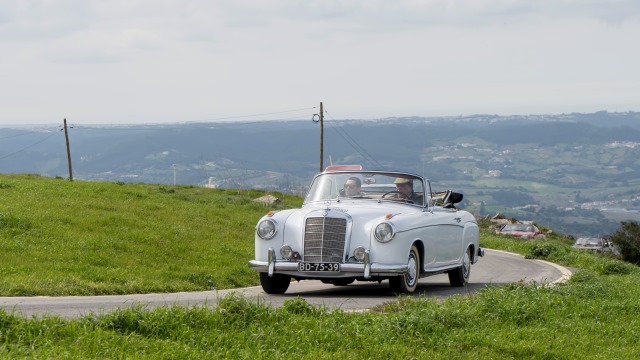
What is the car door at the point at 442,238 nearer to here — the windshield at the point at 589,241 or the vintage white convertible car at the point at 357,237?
the vintage white convertible car at the point at 357,237

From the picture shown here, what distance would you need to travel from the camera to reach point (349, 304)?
41.6 ft

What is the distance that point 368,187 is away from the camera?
16.2 meters

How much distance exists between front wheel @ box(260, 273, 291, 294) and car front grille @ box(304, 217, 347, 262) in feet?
2.36

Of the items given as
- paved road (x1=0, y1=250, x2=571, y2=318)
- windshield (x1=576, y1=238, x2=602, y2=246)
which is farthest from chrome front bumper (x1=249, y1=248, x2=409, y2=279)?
windshield (x1=576, y1=238, x2=602, y2=246)

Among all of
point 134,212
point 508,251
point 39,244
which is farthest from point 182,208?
point 39,244

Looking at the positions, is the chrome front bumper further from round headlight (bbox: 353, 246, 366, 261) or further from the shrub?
the shrub

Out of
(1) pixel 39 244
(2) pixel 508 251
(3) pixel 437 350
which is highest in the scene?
(3) pixel 437 350

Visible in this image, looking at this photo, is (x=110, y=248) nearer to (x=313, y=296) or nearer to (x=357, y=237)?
(x=313, y=296)

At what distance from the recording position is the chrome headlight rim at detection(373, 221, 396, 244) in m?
13.9

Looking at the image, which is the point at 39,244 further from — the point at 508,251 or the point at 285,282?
the point at 508,251

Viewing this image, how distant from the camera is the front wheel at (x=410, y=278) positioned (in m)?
14.2

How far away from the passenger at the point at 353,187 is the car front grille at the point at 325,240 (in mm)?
2047

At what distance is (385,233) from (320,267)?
3.31ft

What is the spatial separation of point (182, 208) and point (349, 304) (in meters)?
22.7
